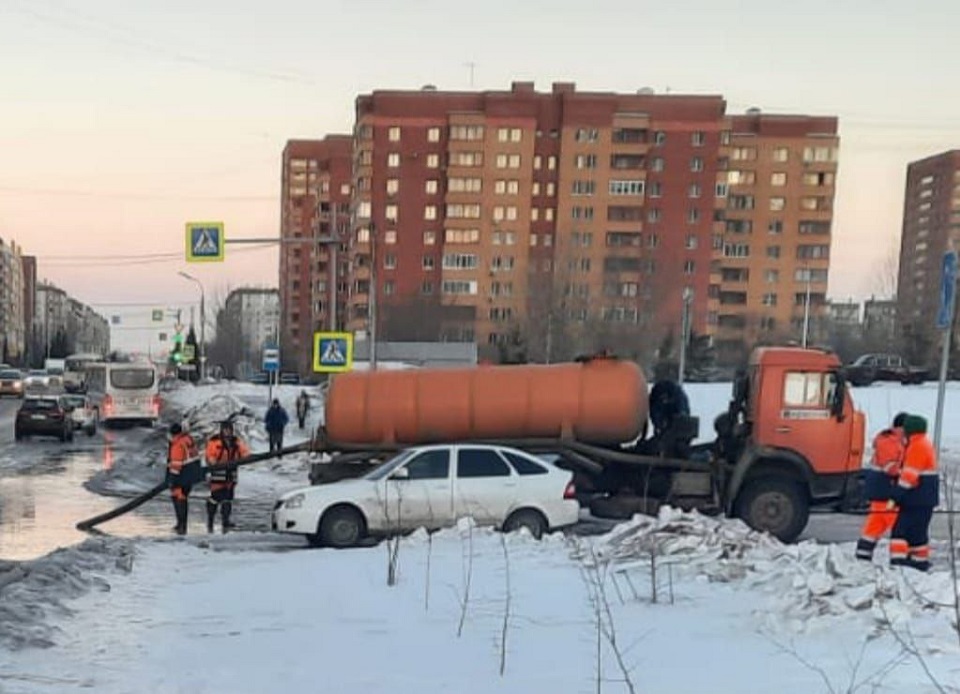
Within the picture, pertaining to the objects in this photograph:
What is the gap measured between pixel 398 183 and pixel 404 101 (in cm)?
855

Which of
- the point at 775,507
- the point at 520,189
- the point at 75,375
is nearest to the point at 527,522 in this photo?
the point at 775,507

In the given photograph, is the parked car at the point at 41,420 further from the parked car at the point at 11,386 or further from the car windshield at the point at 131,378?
the parked car at the point at 11,386

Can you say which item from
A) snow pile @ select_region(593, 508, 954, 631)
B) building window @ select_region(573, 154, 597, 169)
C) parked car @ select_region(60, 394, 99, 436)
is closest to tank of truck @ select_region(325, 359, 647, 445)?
snow pile @ select_region(593, 508, 954, 631)

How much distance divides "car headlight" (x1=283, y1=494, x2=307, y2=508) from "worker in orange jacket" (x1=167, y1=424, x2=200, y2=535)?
2487mm

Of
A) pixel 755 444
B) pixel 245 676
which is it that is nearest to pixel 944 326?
pixel 755 444

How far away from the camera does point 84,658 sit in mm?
5891

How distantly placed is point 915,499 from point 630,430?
506 cm

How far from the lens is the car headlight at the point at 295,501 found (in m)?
11.5

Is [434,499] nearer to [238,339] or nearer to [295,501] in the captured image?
[295,501]

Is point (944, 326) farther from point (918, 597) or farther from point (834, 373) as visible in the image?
point (918, 597)

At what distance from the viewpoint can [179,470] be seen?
13219mm

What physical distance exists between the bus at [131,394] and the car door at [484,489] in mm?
28545

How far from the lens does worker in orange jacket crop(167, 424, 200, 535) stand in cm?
1314

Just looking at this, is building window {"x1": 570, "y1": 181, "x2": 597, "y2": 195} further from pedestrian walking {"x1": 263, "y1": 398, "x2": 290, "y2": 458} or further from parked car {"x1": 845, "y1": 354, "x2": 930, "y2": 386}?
pedestrian walking {"x1": 263, "y1": 398, "x2": 290, "y2": 458}
